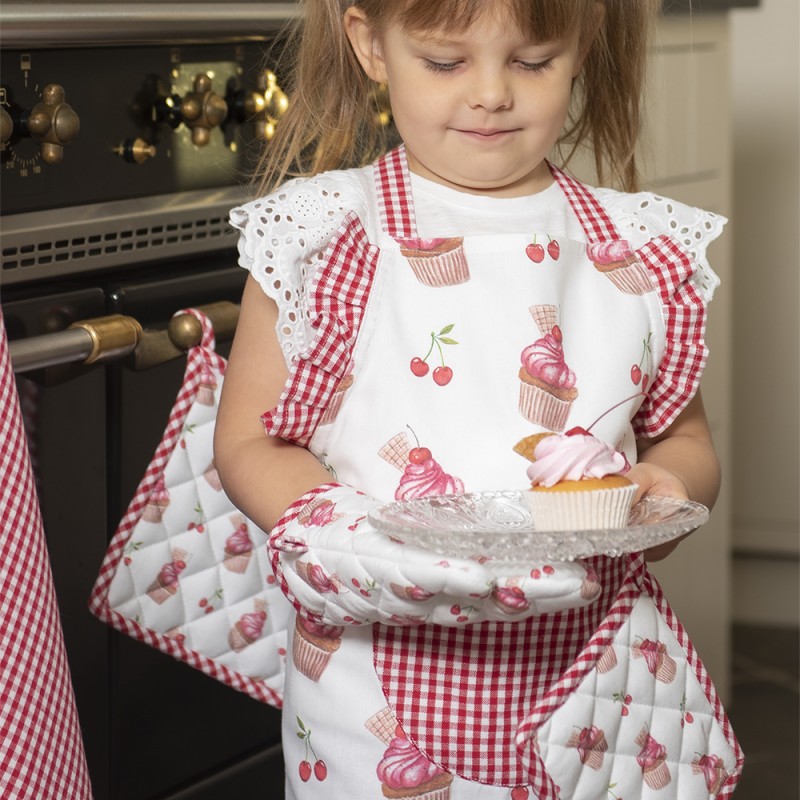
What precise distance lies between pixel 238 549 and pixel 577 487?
1.37ft

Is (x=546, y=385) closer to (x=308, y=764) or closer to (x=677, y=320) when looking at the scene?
(x=677, y=320)

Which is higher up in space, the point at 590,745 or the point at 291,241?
the point at 291,241

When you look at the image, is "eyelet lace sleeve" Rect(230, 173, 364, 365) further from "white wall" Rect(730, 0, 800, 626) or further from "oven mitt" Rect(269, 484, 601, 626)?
"white wall" Rect(730, 0, 800, 626)

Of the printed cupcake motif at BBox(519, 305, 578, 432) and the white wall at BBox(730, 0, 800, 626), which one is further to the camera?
the white wall at BBox(730, 0, 800, 626)

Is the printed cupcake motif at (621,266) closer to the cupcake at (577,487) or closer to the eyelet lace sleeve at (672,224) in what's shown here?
the eyelet lace sleeve at (672,224)

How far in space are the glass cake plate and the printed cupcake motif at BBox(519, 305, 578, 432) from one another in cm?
9

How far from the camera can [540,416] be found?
3.01 feet

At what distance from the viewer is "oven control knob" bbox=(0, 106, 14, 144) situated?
0.99m

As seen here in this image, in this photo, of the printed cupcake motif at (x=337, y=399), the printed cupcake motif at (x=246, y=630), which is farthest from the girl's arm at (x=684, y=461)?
the printed cupcake motif at (x=246, y=630)

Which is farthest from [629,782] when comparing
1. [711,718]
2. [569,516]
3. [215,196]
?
[215,196]

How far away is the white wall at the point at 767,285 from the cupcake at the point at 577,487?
1.69m

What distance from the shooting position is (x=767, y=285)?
7.90 ft

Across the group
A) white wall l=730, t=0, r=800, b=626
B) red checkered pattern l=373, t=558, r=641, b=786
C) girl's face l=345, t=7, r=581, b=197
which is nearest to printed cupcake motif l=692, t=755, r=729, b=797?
red checkered pattern l=373, t=558, r=641, b=786

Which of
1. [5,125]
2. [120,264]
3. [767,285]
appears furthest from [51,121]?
[767,285]
